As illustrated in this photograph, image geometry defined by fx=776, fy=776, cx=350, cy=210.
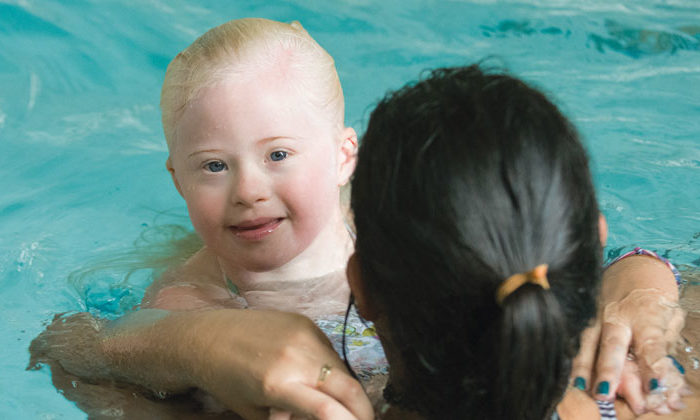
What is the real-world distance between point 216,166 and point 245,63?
36 cm

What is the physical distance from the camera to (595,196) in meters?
1.50

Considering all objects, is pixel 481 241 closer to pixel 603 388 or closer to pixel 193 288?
→ pixel 603 388

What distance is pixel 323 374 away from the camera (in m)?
1.62

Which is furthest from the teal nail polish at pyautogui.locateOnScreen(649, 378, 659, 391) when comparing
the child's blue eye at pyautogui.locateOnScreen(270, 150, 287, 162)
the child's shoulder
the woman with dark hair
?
the child's shoulder

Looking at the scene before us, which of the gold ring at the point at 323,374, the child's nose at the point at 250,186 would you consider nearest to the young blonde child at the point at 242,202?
the child's nose at the point at 250,186

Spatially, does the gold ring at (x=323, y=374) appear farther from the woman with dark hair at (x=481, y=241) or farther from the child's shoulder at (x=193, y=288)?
the child's shoulder at (x=193, y=288)

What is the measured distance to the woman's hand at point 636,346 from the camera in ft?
6.18

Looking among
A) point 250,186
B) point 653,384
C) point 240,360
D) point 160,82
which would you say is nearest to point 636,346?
point 653,384

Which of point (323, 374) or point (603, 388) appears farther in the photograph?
point (603, 388)

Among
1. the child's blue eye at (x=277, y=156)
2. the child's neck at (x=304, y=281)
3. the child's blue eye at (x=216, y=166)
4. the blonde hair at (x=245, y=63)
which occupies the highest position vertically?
the blonde hair at (x=245, y=63)

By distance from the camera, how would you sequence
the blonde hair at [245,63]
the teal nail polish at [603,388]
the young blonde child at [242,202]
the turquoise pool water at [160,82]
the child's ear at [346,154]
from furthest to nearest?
1. the turquoise pool water at [160,82]
2. the child's ear at [346,154]
3. the blonde hair at [245,63]
4. the young blonde child at [242,202]
5. the teal nail polish at [603,388]

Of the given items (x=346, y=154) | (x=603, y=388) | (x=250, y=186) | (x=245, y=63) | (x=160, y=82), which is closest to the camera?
(x=603, y=388)

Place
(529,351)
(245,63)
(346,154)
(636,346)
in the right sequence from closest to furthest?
(529,351) < (636,346) < (245,63) < (346,154)

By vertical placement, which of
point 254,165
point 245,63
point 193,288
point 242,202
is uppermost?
point 245,63
